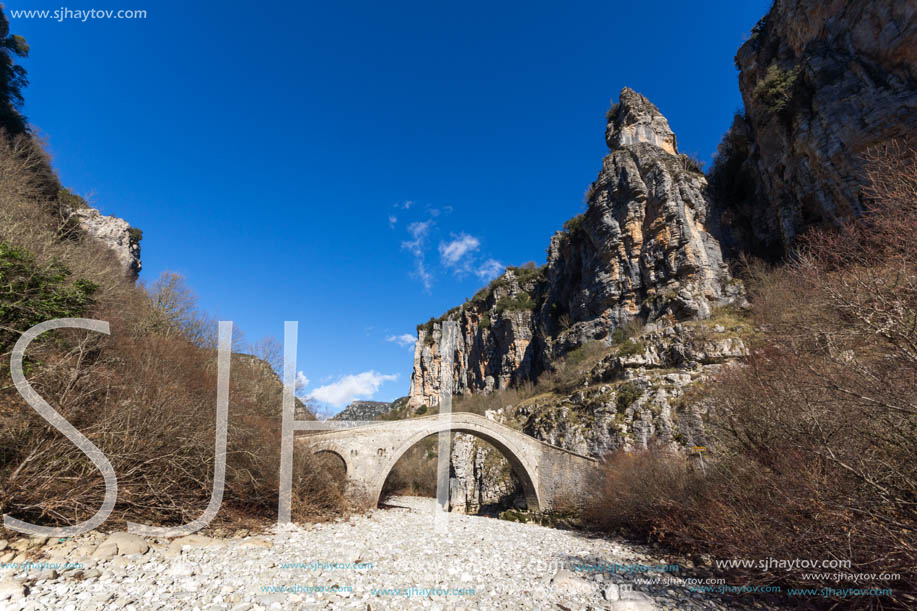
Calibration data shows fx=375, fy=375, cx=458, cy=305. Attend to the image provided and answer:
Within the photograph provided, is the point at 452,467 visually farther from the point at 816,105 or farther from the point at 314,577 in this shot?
the point at 816,105

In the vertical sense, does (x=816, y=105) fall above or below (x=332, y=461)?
above

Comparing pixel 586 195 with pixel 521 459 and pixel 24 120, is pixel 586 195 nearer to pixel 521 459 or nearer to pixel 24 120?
pixel 521 459

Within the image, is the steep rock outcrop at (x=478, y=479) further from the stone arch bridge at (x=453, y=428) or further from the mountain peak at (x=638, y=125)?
the mountain peak at (x=638, y=125)

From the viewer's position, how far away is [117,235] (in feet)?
77.2

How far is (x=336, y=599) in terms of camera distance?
4.74 metres

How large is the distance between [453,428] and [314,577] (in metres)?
14.0

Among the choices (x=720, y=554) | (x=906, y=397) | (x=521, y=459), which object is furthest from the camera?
(x=521, y=459)

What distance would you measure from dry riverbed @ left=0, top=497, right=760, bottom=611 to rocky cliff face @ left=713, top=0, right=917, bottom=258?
18.1 metres

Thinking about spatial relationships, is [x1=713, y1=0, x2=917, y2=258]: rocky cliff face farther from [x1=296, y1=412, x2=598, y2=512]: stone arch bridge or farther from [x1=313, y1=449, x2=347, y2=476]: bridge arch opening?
[x1=313, y1=449, x2=347, y2=476]: bridge arch opening

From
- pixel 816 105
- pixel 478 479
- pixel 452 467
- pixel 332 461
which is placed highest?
pixel 816 105

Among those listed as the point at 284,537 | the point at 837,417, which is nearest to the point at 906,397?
the point at 837,417

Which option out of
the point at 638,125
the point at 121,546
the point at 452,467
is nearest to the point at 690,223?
the point at 638,125

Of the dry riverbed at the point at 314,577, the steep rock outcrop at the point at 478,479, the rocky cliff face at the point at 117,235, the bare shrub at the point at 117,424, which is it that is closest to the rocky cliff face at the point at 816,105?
the dry riverbed at the point at 314,577

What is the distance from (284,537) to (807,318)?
33.8ft
